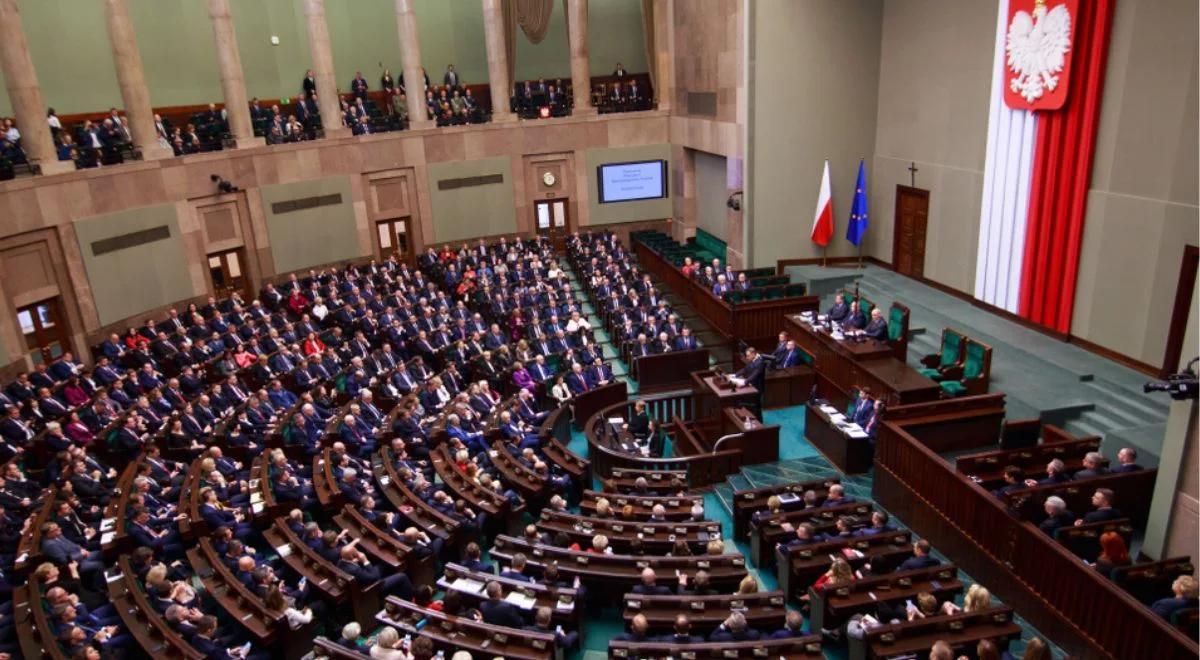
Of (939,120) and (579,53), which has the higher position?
(579,53)

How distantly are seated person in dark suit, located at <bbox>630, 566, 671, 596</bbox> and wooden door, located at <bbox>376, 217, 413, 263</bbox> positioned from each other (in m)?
15.6

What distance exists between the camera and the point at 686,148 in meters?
21.9

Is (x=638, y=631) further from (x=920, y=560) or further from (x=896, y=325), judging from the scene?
(x=896, y=325)

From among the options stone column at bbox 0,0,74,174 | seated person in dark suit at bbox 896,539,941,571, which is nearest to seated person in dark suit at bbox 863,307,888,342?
seated person in dark suit at bbox 896,539,941,571

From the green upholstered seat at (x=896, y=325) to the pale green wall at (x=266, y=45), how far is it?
1538 cm

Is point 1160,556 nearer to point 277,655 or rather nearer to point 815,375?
point 815,375

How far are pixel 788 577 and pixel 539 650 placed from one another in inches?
103

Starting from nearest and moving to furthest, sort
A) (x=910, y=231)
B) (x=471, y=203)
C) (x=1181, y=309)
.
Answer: (x=1181, y=309) → (x=910, y=231) → (x=471, y=203)

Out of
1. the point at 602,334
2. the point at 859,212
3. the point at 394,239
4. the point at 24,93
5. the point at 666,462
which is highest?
the point at 24,93

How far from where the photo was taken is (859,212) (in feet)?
55.7

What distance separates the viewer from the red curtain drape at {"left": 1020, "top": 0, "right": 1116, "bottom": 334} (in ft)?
36.1

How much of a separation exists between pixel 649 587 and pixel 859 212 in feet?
39.8

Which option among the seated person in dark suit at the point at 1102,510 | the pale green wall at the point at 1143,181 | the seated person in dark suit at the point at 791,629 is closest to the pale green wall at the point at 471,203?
the pale green wall at the point at 1143,181

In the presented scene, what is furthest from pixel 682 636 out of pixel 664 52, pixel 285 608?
pixel 664 52
